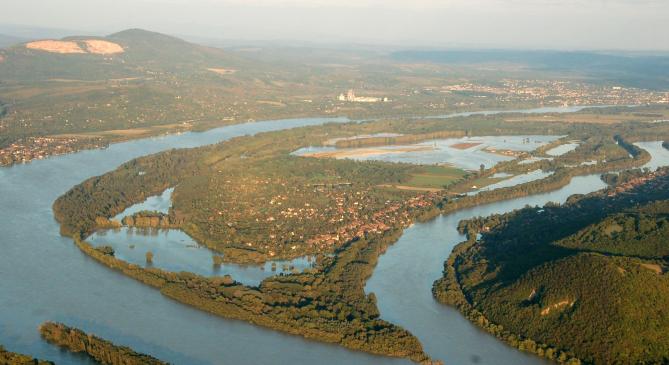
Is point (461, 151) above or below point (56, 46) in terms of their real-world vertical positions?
below

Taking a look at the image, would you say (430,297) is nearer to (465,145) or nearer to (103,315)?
(103,315)

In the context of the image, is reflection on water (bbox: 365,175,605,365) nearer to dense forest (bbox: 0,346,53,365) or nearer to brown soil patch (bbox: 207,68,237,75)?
dense forest (bbox: 0,346,53,365)

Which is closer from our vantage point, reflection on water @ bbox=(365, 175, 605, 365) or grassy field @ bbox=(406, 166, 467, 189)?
reflection on water @ bbox=(365, 175, 605, 365)

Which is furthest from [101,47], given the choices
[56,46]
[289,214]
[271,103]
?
[289,214]

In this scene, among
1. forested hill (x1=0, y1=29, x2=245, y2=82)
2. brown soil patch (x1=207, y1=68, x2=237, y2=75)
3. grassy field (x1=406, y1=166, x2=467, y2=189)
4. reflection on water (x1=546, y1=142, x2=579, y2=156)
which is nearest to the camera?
grassy field (x1=406, y1=166, x2=467, y2=189)

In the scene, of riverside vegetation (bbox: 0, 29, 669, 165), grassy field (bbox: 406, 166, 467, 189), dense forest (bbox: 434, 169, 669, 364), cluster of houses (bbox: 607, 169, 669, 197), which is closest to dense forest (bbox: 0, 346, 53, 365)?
dense forest (bbox: 434, 169, 669, 364)

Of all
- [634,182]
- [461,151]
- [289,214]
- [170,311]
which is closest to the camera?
[170,311]
